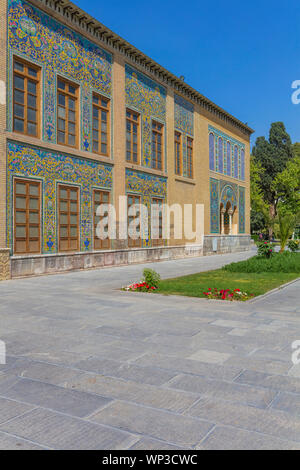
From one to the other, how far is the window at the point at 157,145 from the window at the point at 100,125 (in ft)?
12.3

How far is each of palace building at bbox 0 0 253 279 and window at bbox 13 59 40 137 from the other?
4 cm

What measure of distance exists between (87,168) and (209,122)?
12.7m

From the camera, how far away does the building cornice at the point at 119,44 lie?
14591 mm

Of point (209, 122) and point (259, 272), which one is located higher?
point (209, 122)

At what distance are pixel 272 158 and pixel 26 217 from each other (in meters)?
40.8

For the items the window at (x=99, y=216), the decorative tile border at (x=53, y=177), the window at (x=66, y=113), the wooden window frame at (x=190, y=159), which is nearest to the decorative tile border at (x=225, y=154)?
the wooden window frame at (x=190, y=159)

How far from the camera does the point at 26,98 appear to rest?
13352mm

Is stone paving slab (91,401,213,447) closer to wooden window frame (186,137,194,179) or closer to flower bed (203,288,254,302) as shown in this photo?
flower bed (203,288,254,302)

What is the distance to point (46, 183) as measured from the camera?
13945 mm

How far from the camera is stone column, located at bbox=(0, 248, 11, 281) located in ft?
40.2

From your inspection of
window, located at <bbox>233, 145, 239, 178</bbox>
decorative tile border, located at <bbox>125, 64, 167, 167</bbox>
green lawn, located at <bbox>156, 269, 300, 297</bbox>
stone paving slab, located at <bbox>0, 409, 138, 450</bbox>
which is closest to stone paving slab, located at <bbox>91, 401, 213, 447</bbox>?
stone paving slab, located at <bbox>0, 409, 138, 450</bbox>

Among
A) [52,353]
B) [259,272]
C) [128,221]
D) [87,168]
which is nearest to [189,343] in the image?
[52,353]

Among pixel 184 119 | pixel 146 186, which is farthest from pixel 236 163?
pixel 146 186

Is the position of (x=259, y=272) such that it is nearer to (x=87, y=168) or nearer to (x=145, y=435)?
(x=87, y=168)
